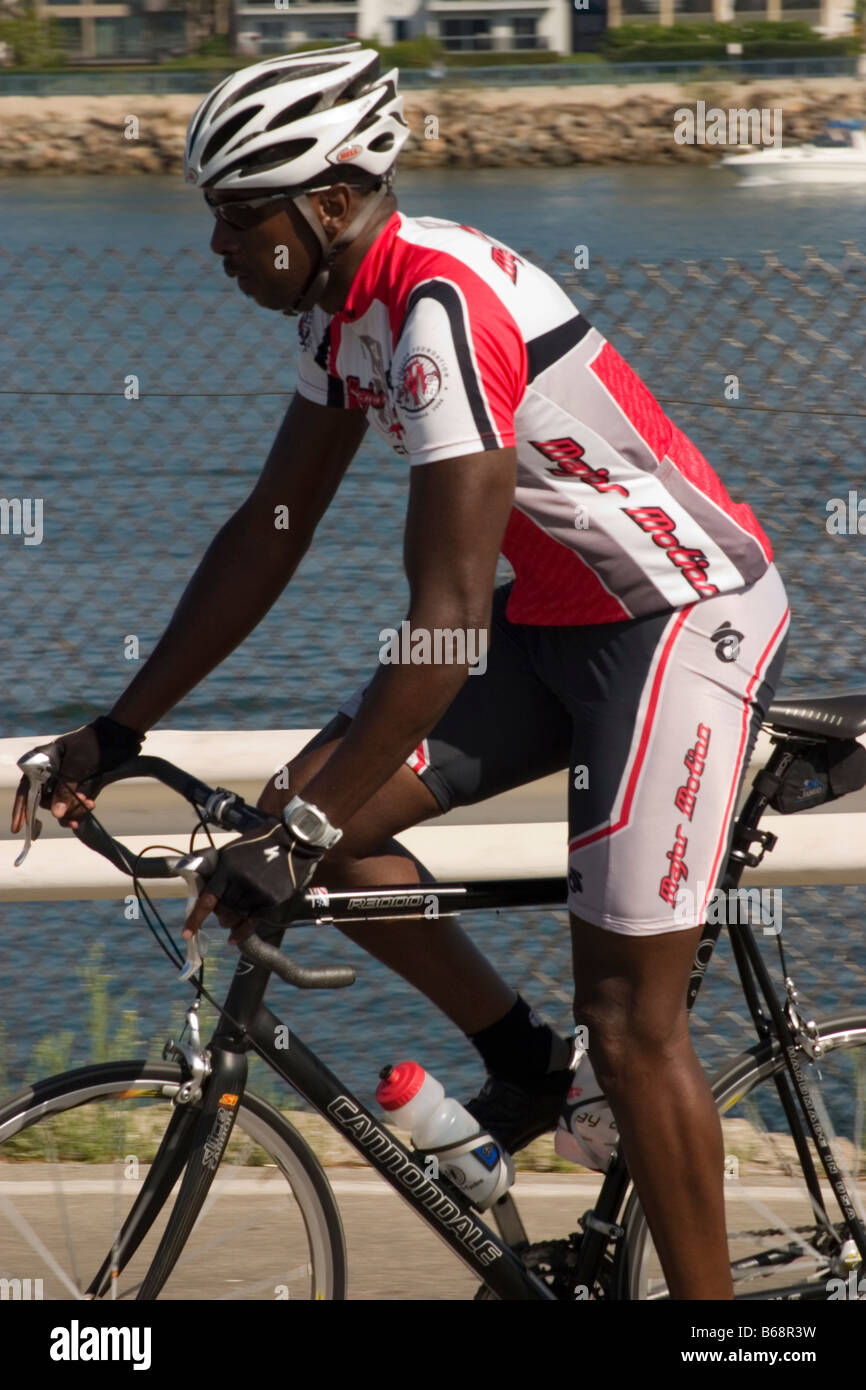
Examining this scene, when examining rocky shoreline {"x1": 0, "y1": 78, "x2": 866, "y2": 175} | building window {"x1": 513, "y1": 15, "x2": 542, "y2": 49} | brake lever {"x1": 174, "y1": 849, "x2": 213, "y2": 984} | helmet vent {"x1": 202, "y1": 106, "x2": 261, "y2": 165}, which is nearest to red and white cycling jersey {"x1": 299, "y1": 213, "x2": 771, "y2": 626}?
helmet vent {"x1": 202, "y1": 106, "x2": 261, "y2": 165}

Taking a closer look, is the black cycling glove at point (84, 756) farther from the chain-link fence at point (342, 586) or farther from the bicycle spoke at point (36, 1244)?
the chain-link fence at point (342, 586)

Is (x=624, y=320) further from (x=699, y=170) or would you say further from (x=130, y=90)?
(x=130, y=90)

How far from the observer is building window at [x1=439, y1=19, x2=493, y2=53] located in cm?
6712

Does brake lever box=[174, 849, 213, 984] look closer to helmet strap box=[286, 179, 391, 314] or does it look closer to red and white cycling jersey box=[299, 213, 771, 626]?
red and white cycling jersey box=[299, 213, 771, 626]

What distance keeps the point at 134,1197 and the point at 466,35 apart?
7077 centimetres

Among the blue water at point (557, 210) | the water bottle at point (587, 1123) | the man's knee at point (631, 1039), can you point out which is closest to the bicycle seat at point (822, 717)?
the man's knee at point (631, 1039)

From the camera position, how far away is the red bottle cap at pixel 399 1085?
2.77 meters

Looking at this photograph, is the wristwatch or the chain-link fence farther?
the chain-link fence

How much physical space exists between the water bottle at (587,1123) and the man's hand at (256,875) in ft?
2.31

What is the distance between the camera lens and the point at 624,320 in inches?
201

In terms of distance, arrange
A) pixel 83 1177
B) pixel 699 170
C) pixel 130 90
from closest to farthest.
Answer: pixel 83 1177, pixel 699 170, pixel 130 90

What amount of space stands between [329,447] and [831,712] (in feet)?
2.80

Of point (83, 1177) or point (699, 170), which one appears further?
point (699, 170)
